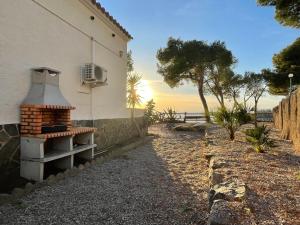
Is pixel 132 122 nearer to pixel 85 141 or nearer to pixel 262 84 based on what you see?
pixel 85 141

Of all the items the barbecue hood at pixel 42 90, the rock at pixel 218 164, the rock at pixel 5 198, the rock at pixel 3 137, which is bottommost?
the rock at pixel 5 198

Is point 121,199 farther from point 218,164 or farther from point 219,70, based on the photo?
point 219,70

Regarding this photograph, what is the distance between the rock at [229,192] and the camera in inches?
121

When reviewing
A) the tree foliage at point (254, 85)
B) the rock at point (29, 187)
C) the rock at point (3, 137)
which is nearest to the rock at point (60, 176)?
the rock at point (29, 187)

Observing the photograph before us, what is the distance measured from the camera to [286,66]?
18.1 m

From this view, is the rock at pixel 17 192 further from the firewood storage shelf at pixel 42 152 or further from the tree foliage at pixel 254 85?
the tree foliage at pixel 254 85

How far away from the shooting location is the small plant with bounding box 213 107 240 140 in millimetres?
9473

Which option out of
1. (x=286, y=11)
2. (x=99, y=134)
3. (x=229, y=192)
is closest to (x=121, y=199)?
(x=229, y=192)

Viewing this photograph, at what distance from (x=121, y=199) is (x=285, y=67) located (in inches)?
699

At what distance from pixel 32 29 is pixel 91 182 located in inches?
117

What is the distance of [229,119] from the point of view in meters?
9.52

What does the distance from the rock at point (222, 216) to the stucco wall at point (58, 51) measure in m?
3.51

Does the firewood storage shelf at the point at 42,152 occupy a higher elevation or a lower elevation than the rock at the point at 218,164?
higher

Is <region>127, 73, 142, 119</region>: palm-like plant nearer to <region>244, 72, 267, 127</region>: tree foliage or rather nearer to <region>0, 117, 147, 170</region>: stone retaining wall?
<region>0, 117, 147, 170</region>: stone retaining wall
